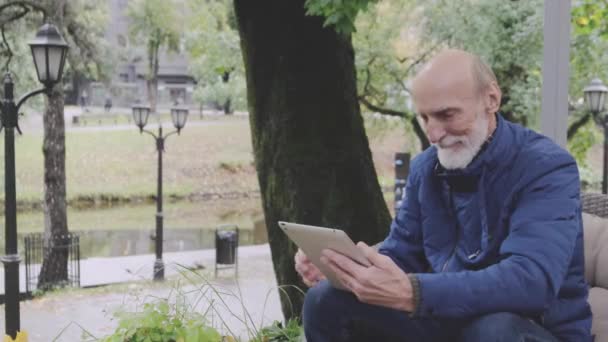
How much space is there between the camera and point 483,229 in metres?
1.36

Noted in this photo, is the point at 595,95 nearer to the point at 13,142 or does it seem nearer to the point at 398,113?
the point at 398,113

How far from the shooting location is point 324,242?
1.29 meters

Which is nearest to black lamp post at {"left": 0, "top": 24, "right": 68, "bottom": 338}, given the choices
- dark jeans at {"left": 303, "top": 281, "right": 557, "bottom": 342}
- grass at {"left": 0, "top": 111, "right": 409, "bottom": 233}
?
dark jeans at {"left": 303, "top": 281, "right": 557, "bottom": 342}

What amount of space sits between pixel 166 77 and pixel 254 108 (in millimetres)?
21589

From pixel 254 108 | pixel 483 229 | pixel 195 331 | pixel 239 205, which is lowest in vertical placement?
pixel 239 205

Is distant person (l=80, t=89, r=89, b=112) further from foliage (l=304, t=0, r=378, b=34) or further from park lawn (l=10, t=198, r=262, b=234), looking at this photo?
foliage (l=304, t=0, r=378, b=34)

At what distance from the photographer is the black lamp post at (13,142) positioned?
16.5ft

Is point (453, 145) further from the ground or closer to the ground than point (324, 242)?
further from the ground

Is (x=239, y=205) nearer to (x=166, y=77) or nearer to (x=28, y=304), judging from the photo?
(x=166, y=77)

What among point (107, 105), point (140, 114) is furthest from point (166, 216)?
point (140, 114)

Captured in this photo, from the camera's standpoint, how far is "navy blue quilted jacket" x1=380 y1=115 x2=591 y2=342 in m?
1.22

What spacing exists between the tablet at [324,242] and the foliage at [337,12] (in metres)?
1.67

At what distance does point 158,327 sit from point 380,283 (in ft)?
1.76

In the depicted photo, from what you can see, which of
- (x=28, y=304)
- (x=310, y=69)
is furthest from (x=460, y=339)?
(x=28, y=304)
